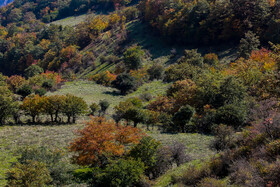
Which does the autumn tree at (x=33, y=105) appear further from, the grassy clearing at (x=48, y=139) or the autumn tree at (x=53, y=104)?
the grassy clearing at (x=48, y=139)

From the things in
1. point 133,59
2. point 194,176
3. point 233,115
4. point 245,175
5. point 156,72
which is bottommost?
point 156,72

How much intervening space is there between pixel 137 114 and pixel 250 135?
71.3 feet

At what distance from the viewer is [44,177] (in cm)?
1817

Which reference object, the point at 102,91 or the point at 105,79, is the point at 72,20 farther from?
the point at 102,91

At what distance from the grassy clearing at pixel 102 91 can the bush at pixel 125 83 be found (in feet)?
6.58

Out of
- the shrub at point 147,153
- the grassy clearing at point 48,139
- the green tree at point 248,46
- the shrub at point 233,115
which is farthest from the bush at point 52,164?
the green tree at point 248,46

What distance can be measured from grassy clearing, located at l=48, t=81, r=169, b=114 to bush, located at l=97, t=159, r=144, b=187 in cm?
3846

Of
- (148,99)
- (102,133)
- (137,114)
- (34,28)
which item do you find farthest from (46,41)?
(102,133)

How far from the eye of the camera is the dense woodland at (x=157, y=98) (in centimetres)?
1716

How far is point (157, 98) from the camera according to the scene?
164 feet

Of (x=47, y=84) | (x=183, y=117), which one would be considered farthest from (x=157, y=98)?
(x=47, y=84)

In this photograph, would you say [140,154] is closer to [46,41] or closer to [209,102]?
[209,102]

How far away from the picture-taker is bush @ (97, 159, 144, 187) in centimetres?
1827

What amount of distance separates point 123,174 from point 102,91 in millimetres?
52080
